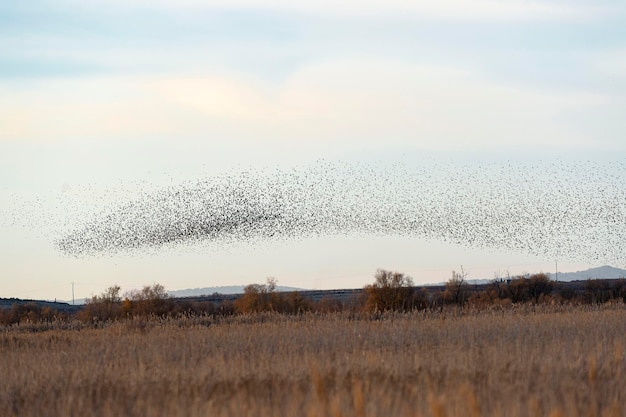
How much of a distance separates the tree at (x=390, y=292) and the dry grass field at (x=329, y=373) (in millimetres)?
23742

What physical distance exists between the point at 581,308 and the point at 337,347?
1671cm

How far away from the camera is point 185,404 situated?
11.0 m

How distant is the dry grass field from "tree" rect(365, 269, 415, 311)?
935 inches

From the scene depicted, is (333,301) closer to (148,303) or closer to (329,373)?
(148,303)

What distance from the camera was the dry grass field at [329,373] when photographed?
33.4ft

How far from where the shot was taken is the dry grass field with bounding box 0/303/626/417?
33.4 feet

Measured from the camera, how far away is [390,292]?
161ft

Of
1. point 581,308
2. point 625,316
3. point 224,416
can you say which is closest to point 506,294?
point 581,308

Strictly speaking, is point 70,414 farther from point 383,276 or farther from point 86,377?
point 383,276

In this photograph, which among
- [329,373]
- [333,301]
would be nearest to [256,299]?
[333,301]

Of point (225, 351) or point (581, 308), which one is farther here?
point (581, 308)

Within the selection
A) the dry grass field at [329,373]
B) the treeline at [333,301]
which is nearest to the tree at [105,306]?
the treeline at [333,301]

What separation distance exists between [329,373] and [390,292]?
36183 mm

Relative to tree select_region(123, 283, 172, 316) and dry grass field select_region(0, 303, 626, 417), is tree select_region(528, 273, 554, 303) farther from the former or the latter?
dry grass field select_region(0, 303, 626, 417)
